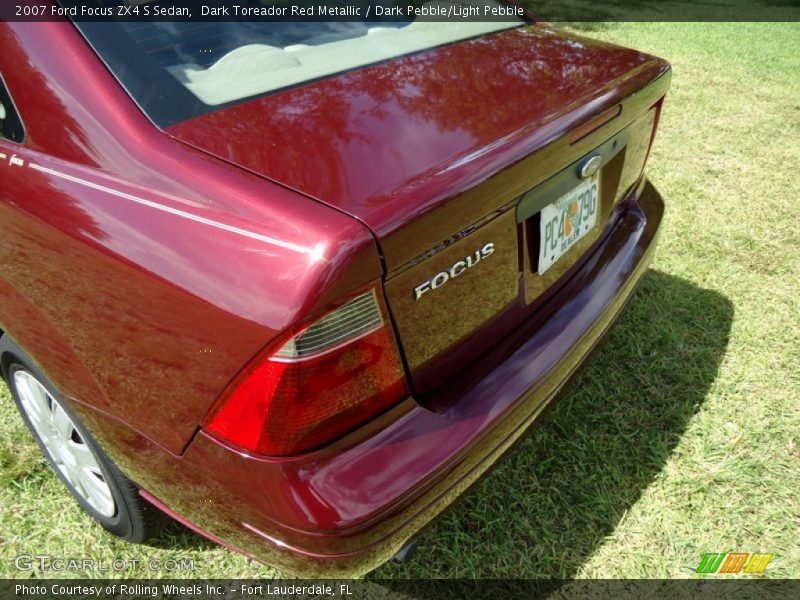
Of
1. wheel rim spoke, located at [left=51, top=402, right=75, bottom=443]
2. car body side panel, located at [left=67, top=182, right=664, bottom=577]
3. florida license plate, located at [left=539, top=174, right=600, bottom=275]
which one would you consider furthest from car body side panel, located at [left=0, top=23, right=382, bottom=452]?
florida license plate, located at [left=539, top=174, right=600, bottom=275]

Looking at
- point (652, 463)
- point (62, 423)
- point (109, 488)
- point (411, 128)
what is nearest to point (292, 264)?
point (411, 128)

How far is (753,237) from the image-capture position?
3.46 metres

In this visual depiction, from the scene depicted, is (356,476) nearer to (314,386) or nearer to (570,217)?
(314,386)

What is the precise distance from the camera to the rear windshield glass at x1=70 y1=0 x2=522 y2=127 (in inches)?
53.3

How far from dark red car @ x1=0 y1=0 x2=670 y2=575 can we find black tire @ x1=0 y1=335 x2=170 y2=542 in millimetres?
13

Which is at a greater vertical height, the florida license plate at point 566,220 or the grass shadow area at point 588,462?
the florida license plate at point 566,220

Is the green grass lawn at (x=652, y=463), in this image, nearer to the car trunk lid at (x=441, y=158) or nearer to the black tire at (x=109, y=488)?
the black tire at (x=109, y=488)

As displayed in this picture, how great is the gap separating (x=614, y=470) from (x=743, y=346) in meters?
1.01

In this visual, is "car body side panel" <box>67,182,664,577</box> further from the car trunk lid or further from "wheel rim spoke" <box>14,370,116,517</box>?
"wheel rim spoke" <box>14,370,116,517</box>

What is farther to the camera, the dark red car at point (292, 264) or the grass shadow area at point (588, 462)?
the grass shadow area at point (588, 462)

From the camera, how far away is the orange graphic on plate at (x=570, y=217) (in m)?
1.60

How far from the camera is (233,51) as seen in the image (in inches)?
64.3

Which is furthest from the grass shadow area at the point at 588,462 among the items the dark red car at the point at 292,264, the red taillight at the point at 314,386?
the red taillight at the point at 314,386

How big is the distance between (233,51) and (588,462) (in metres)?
1.73
